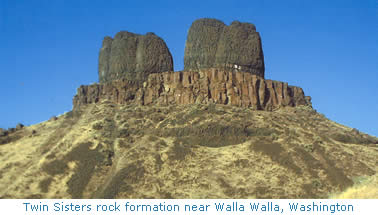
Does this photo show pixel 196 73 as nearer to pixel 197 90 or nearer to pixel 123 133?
pixel 197 90

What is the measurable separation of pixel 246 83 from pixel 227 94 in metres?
3.33

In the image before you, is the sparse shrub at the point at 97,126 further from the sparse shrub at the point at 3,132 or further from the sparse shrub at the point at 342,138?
the sparse shrub at the point at 342,138

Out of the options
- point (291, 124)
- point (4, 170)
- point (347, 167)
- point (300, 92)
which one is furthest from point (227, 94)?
point (4, 170)

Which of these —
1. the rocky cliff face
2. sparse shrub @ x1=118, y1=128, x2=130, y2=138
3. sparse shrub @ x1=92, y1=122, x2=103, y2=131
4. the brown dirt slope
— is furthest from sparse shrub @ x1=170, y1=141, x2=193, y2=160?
the rocky cliff face

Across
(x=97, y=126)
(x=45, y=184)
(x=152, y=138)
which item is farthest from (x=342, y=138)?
(x=45, y=184)

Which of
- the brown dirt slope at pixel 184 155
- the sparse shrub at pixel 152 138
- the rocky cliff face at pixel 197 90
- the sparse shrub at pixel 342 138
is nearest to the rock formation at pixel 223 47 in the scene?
the rocky cliff face at pixel 197 90

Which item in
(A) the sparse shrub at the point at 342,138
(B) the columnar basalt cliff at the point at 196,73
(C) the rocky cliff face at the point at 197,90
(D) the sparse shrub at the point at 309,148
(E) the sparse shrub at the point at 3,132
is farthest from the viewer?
(B) the columnar basalt cliff at the point at 196,73

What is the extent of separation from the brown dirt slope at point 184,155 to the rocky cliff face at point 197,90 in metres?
2.00

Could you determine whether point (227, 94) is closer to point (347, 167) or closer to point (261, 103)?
point (261, 103)

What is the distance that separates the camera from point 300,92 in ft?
248

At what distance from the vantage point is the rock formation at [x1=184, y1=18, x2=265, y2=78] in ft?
243

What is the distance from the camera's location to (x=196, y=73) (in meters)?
68.8

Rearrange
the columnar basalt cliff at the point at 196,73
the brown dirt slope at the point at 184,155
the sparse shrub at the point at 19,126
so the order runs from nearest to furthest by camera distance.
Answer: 1. the brown dirt slope at the point at 184,155
2. the columnar basalt cliff at the point at 196,73
3. the sparse shrub at the point at 19,126

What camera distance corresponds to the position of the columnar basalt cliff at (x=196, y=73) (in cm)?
6756
